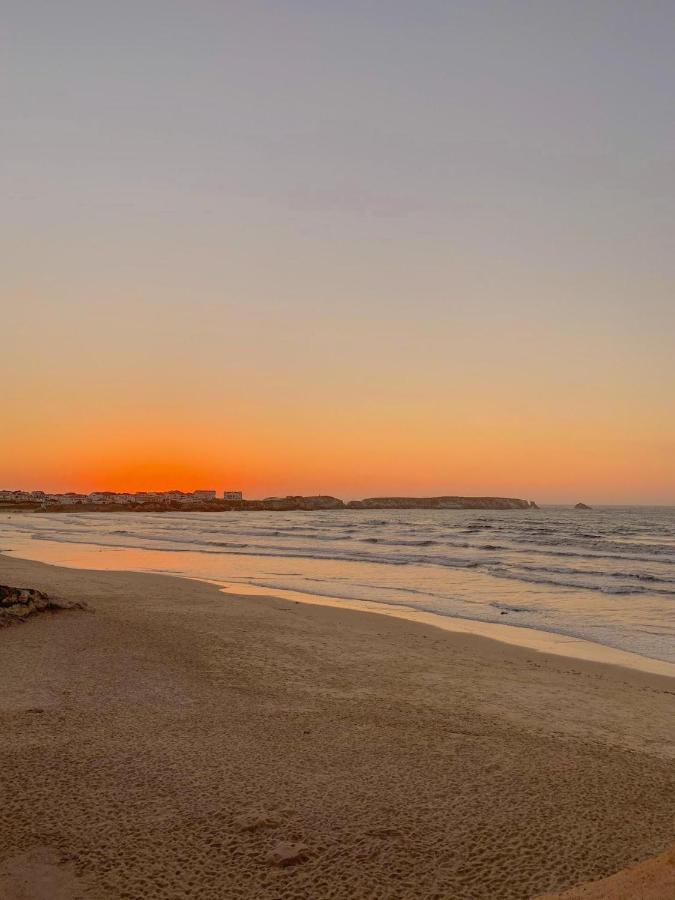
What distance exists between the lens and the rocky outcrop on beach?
1103 cm

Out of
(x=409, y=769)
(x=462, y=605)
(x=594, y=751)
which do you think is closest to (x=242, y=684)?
(x=409, y=769)

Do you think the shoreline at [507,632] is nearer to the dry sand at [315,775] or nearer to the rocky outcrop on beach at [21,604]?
the dry sand at [315,775]

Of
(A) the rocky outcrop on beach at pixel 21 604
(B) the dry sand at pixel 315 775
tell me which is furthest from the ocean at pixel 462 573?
(A) the rocky outcrop on beach at pixel 21 604

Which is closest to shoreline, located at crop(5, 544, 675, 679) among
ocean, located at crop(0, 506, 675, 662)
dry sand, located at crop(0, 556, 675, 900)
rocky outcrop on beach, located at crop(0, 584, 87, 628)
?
ocean, located at crop(0, 506, 675, 662)

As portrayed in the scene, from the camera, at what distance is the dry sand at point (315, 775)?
383 cm

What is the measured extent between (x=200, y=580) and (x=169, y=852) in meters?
18.4

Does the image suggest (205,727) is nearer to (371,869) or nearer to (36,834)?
(36,834)

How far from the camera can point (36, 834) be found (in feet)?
13.6

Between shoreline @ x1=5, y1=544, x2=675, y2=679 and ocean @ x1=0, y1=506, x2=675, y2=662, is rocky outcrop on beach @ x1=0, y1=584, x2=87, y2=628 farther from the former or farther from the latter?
ocean @ x1=0, y1=506, x2=675, y2=662

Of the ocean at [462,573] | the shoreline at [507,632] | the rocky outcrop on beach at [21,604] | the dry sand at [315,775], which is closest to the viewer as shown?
the dry sand at [315,775]

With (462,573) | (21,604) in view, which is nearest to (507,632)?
(21,604)

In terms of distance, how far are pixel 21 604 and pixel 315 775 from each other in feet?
26.6

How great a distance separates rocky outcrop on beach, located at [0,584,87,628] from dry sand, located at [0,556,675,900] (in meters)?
1.16

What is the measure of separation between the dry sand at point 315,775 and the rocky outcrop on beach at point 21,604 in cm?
116
